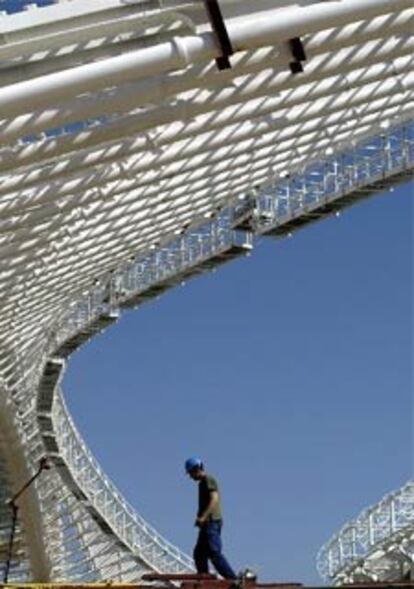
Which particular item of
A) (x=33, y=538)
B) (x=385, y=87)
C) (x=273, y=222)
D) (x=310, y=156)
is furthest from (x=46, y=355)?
(x=385, y=87)

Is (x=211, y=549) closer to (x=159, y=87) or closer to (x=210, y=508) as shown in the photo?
(x=210, y=508)

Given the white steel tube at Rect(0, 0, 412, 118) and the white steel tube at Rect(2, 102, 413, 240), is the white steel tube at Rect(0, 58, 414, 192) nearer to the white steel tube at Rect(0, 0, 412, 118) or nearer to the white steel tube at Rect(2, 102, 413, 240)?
the white steel tube at Rect(2, 102, 413, 240)

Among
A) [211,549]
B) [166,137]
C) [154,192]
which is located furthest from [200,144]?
[211,549]

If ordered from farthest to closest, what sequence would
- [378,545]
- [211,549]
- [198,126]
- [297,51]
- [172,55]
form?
[378,545], [198,126], [211,549], [297,51], [172,55]

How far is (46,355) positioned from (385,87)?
28011 mm

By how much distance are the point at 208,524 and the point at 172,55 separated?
214 inches

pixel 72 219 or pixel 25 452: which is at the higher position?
pixel 72 219

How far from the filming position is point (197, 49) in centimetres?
1144

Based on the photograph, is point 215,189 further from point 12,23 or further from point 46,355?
point 46,355

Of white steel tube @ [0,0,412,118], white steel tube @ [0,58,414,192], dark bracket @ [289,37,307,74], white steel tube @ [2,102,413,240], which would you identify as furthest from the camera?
white steel tube @ [2,102,413,240]

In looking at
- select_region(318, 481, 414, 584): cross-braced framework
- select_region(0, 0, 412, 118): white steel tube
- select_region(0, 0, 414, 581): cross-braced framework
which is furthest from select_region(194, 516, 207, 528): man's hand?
select_region(318, 481, 414, 584): cross-braced framework

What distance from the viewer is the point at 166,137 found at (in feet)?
53.5

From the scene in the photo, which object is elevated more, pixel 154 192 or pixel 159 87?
pixel 159 87

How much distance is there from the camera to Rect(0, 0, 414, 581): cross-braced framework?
11.7 metres
